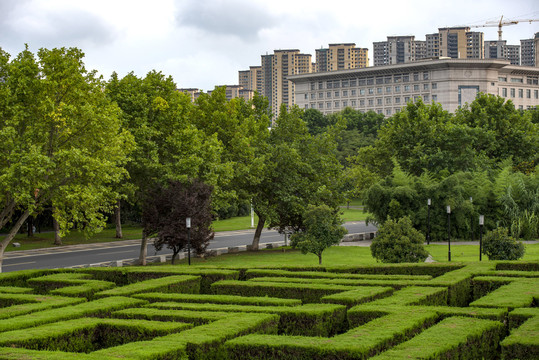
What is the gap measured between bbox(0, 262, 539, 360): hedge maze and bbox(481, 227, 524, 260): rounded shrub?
19.9 ft

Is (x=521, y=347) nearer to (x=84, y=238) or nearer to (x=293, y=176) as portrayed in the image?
(x=293, y=176)

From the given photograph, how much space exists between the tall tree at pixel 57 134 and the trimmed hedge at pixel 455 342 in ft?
64.9

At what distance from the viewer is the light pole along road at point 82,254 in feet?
122

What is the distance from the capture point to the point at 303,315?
46.8 feet

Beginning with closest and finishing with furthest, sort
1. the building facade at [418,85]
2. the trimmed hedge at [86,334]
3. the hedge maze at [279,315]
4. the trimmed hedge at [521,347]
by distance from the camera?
the trimmed hedge at [521,347]
the hedge maze at [279,315]
the trimmed hedge at [86,334]
the building facade at [418,85]

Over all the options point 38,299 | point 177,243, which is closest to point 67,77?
point 177,243

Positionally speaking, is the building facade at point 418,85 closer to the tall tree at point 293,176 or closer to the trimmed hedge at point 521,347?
the tall tree at point 293,176

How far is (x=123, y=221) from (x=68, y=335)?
2302 inches

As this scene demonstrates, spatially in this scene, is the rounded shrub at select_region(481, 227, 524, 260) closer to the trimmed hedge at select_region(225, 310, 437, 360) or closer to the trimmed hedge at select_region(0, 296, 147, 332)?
the trimmed hedge at select_region(225, 310, 437, 360)

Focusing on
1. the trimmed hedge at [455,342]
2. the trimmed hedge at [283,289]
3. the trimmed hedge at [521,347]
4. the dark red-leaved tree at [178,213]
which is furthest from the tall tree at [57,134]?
the trimmed hedge at [521,347]

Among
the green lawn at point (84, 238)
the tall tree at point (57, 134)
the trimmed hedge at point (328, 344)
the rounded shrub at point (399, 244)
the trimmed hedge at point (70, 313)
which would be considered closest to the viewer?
the trimmed hedge at point (328, 344)

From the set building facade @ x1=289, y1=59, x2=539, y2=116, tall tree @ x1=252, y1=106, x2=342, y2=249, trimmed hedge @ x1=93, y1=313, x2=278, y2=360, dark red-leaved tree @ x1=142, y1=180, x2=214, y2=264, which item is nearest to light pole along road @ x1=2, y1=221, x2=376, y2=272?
dark red-leaved tree @ x1=142, y1=180, x2=214, y2=264

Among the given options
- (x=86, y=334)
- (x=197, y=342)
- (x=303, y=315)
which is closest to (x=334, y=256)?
(x=303, y=315)

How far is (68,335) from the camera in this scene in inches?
522
